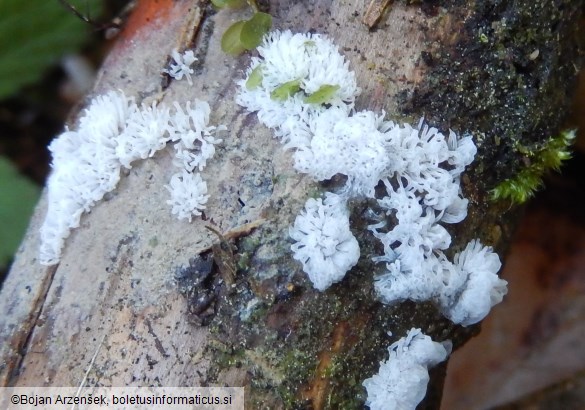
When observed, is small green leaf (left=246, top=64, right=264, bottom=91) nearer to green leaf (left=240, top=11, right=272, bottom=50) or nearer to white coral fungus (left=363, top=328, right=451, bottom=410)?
green leaf (left=240, top=11, right=272, bottom=50)

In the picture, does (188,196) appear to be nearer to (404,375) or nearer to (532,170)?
(404,375)

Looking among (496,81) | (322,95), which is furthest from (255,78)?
(496,81)

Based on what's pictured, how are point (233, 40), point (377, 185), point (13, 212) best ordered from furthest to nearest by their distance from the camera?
point (13, 212) < point (233, 40) < point (377, 185)

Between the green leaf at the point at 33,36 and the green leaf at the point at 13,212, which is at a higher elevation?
the green leaf at the point at 33,36

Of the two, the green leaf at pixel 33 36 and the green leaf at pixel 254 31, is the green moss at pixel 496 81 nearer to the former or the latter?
the green leaf at pixel 254 31

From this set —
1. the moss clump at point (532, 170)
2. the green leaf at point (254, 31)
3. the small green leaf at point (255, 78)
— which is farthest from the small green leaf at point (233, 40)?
the moss clump at point (532, 170)

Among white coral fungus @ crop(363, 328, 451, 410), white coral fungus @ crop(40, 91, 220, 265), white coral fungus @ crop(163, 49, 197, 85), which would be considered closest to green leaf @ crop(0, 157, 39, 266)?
white coral fungus @ crop(40, 91, 220, 265)

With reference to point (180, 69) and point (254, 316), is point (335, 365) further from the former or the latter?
point (180, 69)
